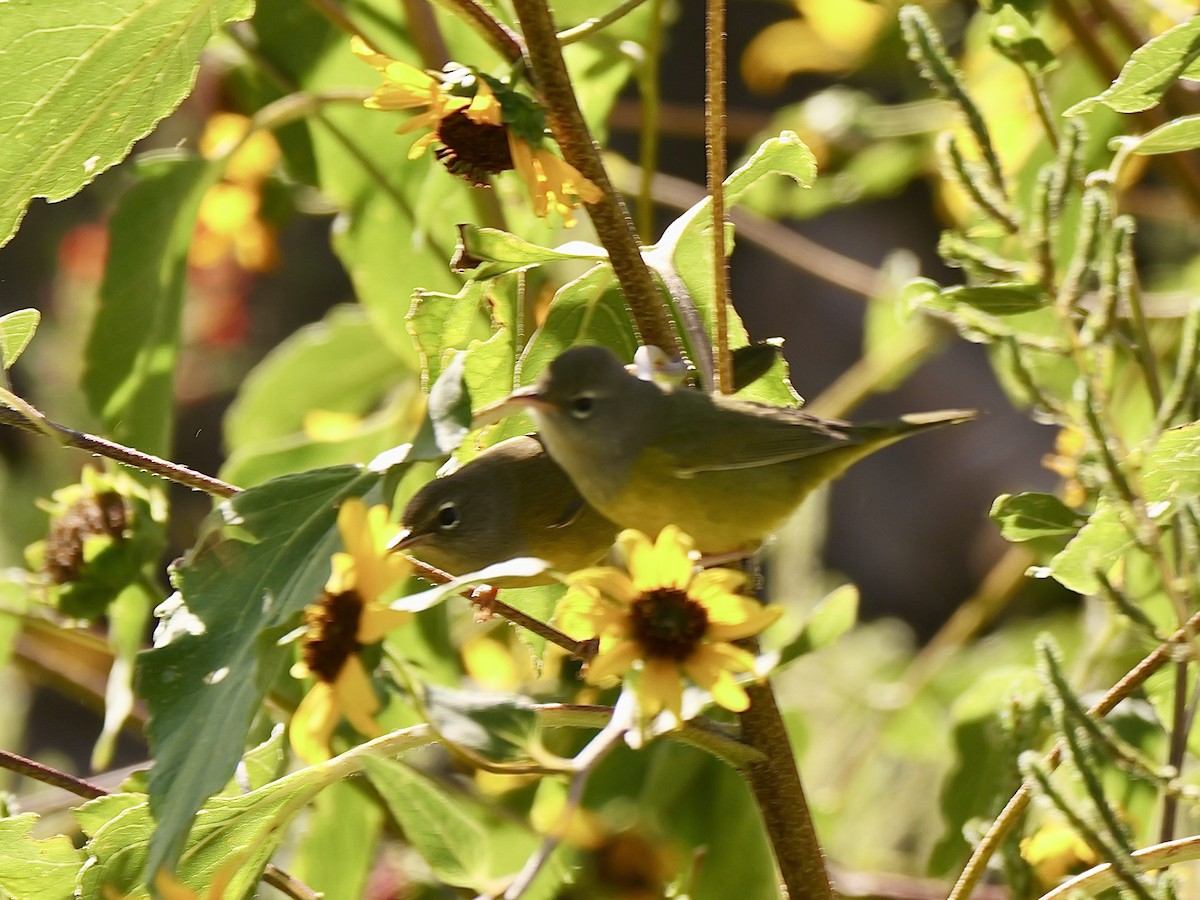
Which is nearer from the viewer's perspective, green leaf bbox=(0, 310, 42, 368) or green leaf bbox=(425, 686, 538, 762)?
green leaf bbox=(425, 686, 538, 762)

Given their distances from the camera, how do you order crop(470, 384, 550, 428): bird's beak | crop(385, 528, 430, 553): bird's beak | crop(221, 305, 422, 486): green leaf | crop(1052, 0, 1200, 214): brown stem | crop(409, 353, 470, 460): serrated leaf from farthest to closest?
crop(221, 305, 422, 486): green leaf → crop(1052, 0, 1200, 214): brown stem → crop(385, 528, 430, 553): bird's beak → crop(470, 384, 550, 428): bird's beak → crop(409, 353, 470, 460): serrated leaf

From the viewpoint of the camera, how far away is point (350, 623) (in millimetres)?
597

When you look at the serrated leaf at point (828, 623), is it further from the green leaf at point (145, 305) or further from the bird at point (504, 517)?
the green leaf at point (145, 305)

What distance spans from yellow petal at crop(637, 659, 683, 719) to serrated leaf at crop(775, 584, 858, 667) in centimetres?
14

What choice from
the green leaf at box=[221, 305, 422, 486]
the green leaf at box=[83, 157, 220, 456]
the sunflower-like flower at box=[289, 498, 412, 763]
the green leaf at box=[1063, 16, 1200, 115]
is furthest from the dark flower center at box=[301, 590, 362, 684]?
the green leaf at box=[221, 305, 422, 486]

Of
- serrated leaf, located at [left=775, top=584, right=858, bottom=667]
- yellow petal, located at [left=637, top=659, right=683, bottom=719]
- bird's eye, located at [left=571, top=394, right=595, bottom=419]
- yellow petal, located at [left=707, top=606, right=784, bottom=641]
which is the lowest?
serrated leaf, located at [left=775, top=584, right=858, bottom=667]

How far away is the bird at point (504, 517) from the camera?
782 millimetres

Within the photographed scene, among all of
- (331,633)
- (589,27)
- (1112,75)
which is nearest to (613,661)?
(331,633)

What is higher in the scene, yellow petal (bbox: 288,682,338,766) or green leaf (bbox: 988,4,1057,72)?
green leaf (bbox: 988,4,1057,72)

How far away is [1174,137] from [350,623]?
0.51 meters

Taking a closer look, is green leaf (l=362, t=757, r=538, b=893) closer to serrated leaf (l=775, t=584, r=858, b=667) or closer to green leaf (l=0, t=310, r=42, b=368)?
serrated leaf (l=775, t=584, r=858, b=667)

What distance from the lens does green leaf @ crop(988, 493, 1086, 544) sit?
0.78m

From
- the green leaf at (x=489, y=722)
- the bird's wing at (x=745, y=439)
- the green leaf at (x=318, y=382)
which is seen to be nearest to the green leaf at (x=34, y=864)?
the green leaf at (x=489, y=722)

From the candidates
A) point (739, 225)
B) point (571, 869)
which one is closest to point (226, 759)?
point (571, 869)
